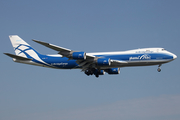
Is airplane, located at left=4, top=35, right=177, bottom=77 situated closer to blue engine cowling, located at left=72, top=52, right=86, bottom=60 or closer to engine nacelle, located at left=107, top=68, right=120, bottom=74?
blue engine cowling, located at left=72, top=52, right=86, bottom=60

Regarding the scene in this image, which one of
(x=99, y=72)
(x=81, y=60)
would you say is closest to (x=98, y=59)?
(x=81, y=60)

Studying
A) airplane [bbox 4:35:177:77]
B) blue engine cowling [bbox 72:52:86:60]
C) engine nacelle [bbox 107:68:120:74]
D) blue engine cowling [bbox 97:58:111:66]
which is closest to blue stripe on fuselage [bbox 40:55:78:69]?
airplane [bbox 4:35:177:77]

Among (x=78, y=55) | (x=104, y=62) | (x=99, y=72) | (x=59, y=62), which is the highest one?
(x=78, y=55)

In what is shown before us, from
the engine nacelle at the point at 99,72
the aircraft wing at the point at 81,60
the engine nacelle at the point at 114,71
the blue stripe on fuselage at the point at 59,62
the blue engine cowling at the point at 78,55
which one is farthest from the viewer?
the engine nacelle at the point at 114,71

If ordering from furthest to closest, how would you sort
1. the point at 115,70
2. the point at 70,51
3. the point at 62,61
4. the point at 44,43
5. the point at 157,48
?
the point at 115,70
the point at 62,61
the point at 157,48
the point at 70,51
the point at 44,43

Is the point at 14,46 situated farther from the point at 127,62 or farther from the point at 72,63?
the point at 127,62

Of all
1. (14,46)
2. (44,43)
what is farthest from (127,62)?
(14,46)

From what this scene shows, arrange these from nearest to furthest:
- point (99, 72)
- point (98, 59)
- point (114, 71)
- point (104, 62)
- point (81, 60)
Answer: point (104, 62) < point (81, 60) < point (98, 59) < point (99, 72) < point (114, 71)

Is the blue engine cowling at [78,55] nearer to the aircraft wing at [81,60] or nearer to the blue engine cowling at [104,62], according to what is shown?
the aircraft wing at [81,60]

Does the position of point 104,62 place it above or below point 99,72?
above

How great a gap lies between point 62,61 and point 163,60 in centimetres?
1951

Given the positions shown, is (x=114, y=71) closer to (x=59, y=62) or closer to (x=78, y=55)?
(x=59, y=62)

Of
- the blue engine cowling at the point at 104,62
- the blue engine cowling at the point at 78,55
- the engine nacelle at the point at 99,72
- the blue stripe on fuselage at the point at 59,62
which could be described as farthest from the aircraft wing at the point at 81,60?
the engine nacelle at the point at 99,72

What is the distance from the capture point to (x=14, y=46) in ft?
182
